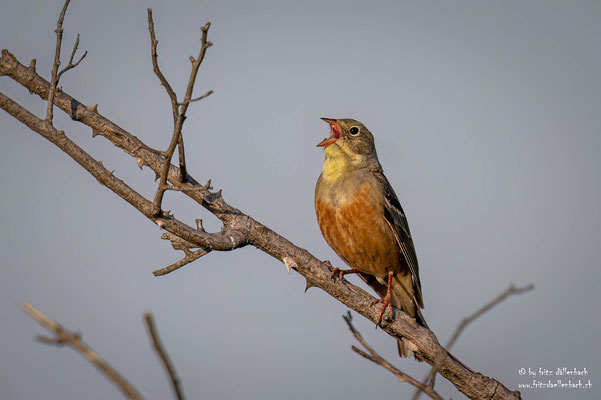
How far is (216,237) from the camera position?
5273mm

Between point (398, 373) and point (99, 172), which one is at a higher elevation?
point (99, 172)

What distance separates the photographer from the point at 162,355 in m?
1.94

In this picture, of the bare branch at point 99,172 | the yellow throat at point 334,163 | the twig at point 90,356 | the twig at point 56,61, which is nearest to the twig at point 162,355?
the twig at point 90,356

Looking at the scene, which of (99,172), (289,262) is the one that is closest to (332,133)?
(289,262)

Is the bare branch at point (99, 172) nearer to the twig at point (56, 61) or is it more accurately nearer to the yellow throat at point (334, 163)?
the twig at point (56, 61)

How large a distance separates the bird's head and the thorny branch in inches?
92.6

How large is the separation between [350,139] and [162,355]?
6.44 m

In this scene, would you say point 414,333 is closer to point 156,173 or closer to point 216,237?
point 216,237

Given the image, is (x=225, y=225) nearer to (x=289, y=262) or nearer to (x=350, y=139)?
(x=289, y=262)

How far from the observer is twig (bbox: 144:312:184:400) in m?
1.82

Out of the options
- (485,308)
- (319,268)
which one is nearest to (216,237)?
(319,268)

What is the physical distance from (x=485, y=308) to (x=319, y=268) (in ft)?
10.4

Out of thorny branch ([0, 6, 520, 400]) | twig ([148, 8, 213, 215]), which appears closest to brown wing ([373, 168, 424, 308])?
thorny branch ([0, 6, 520, 400])

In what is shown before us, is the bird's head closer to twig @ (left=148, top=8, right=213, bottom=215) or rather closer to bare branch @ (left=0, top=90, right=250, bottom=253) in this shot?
bare branch @ (left=0, top=90, right=250, bottom=253)
